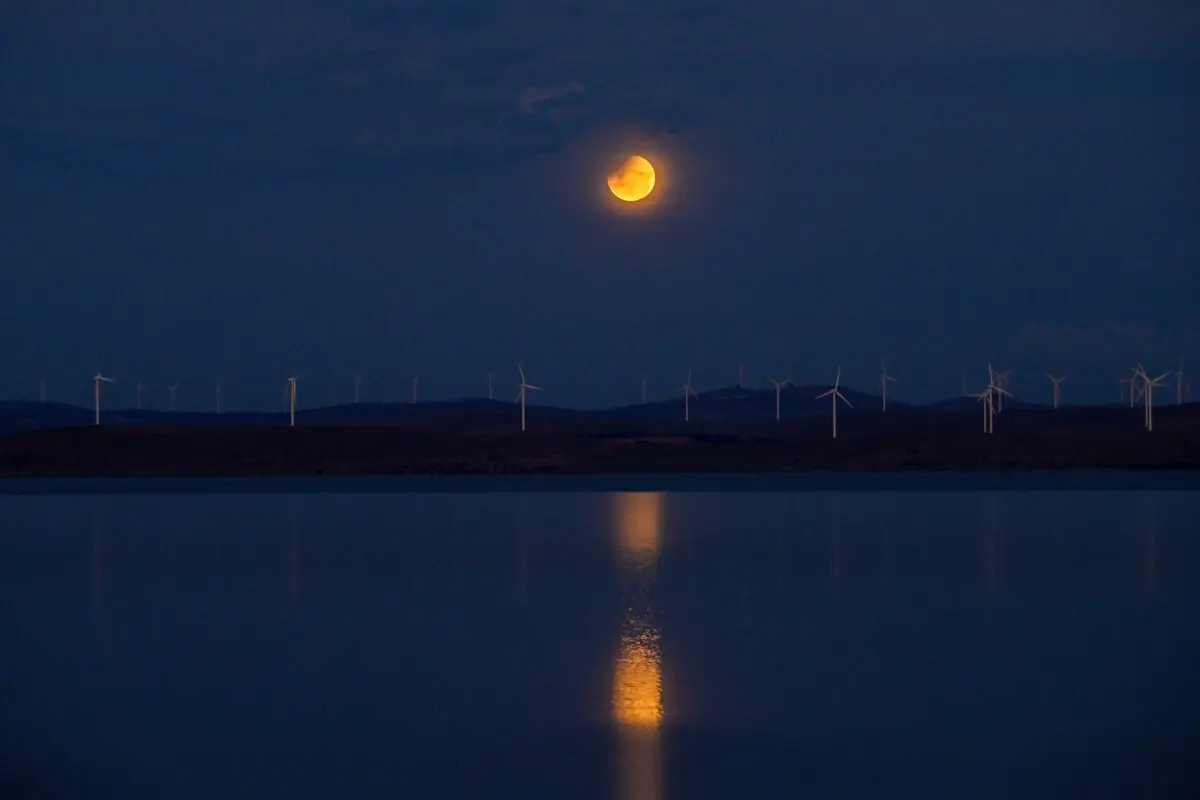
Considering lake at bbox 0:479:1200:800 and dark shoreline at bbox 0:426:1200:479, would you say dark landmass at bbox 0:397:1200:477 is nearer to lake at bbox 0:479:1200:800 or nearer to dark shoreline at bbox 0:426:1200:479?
dark shoreline at bbox 0:426:1200:479

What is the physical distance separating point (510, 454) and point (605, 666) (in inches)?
3594

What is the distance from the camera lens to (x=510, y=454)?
112m

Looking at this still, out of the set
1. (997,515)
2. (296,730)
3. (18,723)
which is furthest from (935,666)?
(997,515)

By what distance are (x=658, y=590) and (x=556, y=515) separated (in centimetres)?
2686

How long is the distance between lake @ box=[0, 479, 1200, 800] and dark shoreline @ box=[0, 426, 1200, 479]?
63.8 meters

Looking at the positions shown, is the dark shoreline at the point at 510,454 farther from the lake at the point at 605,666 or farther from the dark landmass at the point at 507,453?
the lake at the point at 605,666

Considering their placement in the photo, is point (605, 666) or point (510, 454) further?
point (510, 454)

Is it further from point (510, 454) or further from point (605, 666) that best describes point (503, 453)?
point (605, 666)

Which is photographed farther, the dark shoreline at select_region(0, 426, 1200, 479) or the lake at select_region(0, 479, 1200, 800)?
the dark shoreline at select_region(0, 426, 1200, 479)

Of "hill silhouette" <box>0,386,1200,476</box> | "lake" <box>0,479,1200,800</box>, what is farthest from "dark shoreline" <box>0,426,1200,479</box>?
"lake" <box>0,479,1200,800</box>

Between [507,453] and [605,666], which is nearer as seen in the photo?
[605,666]

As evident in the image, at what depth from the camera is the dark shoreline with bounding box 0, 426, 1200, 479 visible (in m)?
106

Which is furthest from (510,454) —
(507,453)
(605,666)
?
(605,666)

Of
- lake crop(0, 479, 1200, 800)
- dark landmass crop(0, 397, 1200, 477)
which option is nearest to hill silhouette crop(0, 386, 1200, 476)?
dark landmass crop(0, 397, 1200, 477)
